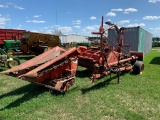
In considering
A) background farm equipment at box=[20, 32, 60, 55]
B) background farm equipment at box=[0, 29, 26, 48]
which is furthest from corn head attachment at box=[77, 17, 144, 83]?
background farm equipment at box=[0, 29, 26, 48]

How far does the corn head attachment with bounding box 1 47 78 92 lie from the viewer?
A: 17.5 feet

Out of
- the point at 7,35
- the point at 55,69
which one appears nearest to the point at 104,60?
the point at 55,69

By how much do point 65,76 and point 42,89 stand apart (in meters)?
0.89

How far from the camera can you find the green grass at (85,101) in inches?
175

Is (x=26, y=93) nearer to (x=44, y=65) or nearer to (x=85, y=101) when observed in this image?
(x=44, y=65)

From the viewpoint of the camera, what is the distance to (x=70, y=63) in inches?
239

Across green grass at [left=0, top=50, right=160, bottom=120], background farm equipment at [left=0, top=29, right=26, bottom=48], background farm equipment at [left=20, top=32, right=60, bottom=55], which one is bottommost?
green grass at [left=0, top=50, right=160, bottom=120]

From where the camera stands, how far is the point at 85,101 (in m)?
5.30

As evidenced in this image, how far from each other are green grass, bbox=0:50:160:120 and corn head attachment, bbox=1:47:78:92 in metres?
0.37

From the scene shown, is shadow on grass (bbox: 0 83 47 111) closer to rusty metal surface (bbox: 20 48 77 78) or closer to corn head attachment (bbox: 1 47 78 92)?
corn head attachment (bbox: 1 47 78 92)

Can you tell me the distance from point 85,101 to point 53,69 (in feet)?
4.27

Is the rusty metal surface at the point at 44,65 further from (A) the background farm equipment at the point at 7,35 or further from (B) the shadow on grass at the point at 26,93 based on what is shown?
(A) the background farm equipment at the point at 7,35

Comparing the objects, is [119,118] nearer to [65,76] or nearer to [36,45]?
[65,76]

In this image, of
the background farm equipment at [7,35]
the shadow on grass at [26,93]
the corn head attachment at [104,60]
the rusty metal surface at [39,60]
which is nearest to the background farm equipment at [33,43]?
the background farm equipment at [7,35]
